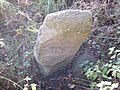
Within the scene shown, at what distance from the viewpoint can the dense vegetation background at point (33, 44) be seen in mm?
2248

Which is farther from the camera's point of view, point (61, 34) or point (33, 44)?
point (33, 44)

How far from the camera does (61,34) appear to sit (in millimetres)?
2084

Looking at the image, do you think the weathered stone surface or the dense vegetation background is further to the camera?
the dense vegetation background

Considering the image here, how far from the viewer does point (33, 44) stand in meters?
2.47

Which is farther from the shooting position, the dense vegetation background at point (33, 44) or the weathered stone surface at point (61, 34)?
the dense vegetation background at point (33, 44)

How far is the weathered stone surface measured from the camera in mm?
2072

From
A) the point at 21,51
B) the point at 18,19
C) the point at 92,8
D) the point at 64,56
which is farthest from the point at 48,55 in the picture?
the point at 92,8

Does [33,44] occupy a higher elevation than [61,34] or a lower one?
lower

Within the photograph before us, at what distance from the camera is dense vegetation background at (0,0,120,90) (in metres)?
2.25

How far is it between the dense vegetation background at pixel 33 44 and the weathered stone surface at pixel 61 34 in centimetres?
23

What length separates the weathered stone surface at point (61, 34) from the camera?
6.80 feet

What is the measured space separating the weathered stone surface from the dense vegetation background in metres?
0.23

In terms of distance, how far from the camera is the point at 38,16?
9.21ft

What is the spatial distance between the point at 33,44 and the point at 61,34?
0.47 m
